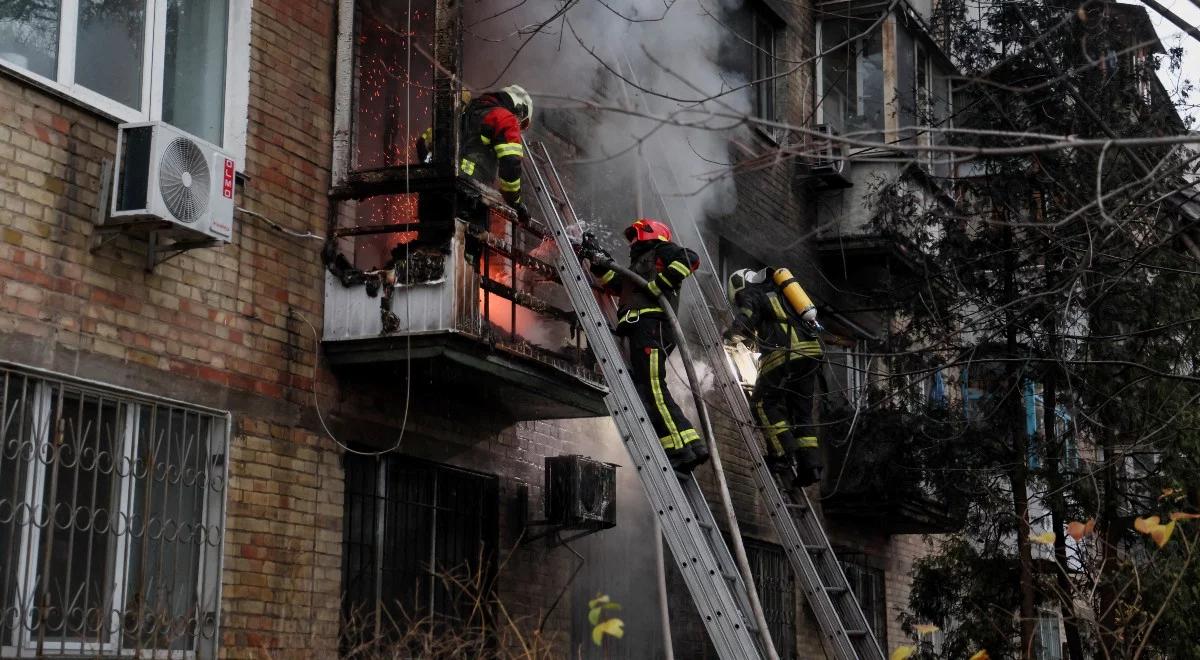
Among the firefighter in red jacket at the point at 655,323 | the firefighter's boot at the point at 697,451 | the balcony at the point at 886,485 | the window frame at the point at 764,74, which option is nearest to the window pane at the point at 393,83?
the firefighter in red jacket at the point at 655,323

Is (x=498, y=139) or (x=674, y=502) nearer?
(x=674, y=502)

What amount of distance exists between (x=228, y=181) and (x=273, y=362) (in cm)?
111

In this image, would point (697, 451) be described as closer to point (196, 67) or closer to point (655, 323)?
point (655, 323)

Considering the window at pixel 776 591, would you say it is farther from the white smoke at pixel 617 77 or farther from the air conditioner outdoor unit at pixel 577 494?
the white smoke at pixel 617 77

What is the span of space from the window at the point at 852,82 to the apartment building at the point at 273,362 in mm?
5237

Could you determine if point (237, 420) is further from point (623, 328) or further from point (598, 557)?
point (598, 557)

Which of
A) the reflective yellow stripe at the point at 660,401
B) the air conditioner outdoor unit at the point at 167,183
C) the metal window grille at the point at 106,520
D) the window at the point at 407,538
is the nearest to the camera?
the metal window grille at the point at 106,520

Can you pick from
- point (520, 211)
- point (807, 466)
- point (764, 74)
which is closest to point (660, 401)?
point (520, 211)

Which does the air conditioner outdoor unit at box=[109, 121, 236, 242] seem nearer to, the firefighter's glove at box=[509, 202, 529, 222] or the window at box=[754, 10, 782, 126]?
the firefighter's glove at box=[509, 202, 529, 222]

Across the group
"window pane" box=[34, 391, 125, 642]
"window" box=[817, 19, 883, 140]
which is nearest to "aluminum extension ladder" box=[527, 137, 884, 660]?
"window pane" box=[34, 391, 125, 642]

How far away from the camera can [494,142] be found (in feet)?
28.8

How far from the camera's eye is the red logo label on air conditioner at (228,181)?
7074 mm

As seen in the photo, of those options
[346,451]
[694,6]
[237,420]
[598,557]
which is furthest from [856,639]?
[694,6]

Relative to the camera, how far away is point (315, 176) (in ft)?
27.3
